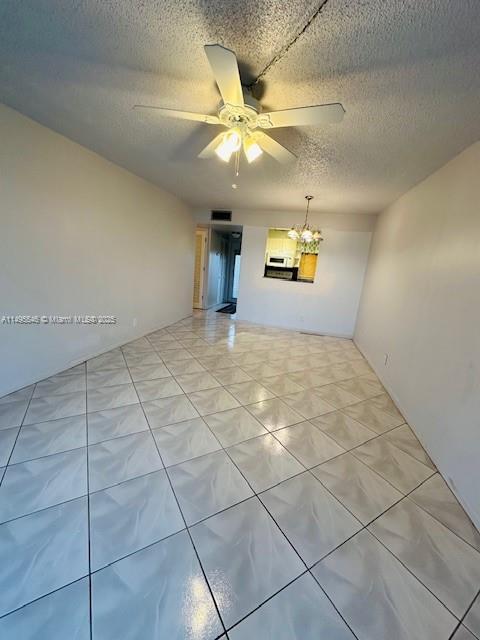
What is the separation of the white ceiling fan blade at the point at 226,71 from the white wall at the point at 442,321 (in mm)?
1900

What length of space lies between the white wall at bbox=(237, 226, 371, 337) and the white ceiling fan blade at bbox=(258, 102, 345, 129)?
153 inches

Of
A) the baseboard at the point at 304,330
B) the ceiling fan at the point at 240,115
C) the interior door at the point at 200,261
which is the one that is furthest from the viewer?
the interior door at the point at 200,261

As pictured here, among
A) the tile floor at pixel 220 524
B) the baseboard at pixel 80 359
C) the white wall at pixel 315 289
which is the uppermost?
the white wall at pixel 315 289

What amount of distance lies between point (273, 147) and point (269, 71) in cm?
46

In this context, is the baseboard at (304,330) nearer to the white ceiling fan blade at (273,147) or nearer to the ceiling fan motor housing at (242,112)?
the white ceiling fan blade at (273,147)

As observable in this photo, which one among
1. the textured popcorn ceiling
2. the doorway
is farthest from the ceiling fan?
the doorway

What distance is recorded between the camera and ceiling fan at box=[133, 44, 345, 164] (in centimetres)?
122

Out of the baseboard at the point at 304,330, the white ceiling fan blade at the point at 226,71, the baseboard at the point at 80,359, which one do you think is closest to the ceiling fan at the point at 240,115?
the white ceiling fan blade at the point at 226,71

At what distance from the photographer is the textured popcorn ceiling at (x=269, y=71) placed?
115 cm

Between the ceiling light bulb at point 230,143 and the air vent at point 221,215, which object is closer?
the ceiling light bulb at point 230,143

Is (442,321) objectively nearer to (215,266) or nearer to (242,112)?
(242,112)

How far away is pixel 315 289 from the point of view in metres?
5.45

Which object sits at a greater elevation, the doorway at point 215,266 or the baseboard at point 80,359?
the doorway at point 215,266

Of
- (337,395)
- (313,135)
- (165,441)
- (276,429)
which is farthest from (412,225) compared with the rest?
(165,441)
